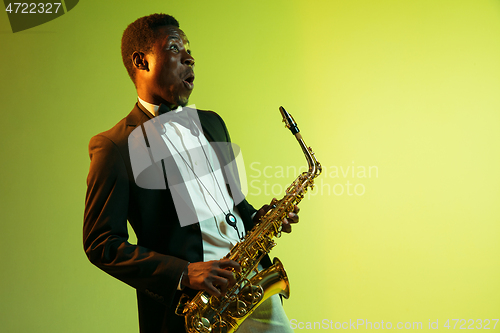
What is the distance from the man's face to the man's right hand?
0.74 metres

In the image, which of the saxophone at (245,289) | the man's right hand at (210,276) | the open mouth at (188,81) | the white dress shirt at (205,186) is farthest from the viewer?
the open mouth at (188,81)

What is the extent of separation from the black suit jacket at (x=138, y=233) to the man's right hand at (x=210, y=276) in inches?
1.6

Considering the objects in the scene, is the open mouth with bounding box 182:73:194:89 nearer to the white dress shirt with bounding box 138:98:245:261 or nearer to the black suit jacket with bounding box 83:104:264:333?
the white dress shirt with bounding box 138:98:245:261

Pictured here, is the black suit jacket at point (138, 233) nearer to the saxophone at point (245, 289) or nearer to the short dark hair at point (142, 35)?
the saxophone at point (245, 289)

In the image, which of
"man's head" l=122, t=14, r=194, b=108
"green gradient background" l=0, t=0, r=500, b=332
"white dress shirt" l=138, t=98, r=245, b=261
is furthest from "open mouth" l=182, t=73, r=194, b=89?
"green gradient background" l=0, t=0, r=500, b=332

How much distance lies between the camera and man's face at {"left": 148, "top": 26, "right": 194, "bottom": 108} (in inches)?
67.6

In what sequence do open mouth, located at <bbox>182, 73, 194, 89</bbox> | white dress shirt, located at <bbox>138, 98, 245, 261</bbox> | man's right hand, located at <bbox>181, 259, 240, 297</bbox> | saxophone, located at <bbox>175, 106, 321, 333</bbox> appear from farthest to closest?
open mouth, located at <bbox>182, 73, 194, 89</bbox> < white dress shirt, located at <bbox>138, 98, 245, 261</bbox> < saxophone, located at <bbox>175, 106, 321, 333</bbox> < man's right hand, located at <bbox>181, 259, 240, 297</bbox>

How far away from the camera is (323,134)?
3.11 metres

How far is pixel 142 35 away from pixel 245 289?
4.02 ft

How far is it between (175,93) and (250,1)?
5.72 ft

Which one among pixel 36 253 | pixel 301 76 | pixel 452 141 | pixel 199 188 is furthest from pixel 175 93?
pixel 452 141

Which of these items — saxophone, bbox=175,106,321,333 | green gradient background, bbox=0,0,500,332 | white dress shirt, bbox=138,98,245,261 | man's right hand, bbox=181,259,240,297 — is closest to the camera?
man's right hand, bbox=181,259,240,297

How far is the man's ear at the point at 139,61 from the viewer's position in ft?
5.76

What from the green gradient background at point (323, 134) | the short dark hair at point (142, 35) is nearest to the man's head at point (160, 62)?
the short dark hair at point (142, 35)
